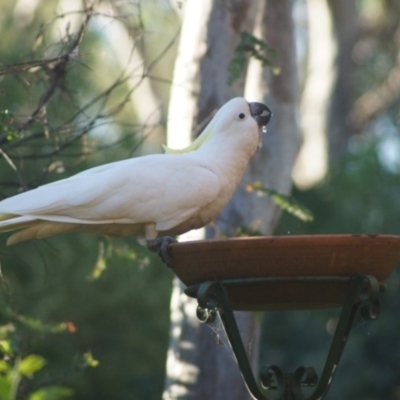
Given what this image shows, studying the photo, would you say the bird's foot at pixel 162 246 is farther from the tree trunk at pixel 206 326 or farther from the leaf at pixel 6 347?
the tree trunk at pixel 206 326

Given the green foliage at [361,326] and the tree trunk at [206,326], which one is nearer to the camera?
the tree trunk at [206,326]

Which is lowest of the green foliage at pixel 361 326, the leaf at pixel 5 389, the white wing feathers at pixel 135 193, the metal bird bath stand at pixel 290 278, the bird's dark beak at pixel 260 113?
the leaf at pixel 5 389

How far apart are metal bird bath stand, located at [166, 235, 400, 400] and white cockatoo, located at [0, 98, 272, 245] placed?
0.42 m

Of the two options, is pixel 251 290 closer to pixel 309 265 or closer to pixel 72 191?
pixel 309 265

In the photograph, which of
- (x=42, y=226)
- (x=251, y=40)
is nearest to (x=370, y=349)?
(x=251, y=40)

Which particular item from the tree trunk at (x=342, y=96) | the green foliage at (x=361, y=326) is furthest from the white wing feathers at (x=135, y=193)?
the tree trunk at (x=342, y=96)

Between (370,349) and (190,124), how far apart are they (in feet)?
19.4

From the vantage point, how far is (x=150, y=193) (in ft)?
9.96

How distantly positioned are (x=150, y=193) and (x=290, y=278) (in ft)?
2.46

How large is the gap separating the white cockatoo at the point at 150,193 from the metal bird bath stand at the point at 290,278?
42cm

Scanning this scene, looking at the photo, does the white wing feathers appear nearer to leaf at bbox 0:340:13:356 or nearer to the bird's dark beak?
the bird's dark beak

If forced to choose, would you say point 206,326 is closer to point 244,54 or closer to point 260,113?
point 244,54

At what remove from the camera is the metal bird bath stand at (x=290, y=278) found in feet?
7.85

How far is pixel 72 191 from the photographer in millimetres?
2936
